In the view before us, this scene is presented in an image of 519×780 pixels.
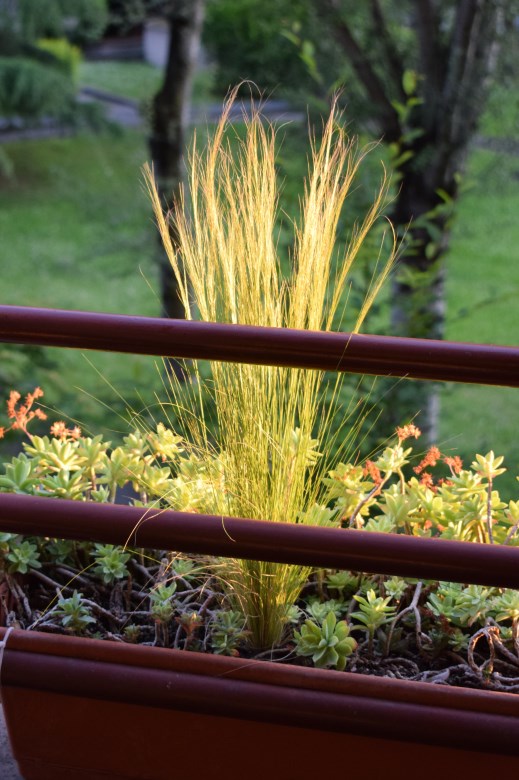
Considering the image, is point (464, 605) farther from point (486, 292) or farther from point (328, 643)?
point (486, 292)

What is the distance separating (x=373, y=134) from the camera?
5.17m

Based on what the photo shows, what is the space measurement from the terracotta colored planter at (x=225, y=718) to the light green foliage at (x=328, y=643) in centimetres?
10

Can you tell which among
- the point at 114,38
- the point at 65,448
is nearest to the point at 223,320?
the point at 65,448

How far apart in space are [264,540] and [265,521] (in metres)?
0.03


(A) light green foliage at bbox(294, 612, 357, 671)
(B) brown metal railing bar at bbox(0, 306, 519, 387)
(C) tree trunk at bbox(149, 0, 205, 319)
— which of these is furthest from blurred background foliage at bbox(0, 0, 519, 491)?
(A) light green foliage at bbox(294, 612, 357, 671)

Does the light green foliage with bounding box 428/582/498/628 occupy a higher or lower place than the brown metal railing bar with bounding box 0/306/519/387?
lower

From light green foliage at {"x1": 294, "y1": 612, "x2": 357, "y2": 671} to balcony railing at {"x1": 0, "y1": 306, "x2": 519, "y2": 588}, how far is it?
0.21 meters

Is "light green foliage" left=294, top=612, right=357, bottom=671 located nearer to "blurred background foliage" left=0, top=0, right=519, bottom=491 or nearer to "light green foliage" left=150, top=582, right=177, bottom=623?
"light green foliage" left=150, top=582, right=177, bottom=623

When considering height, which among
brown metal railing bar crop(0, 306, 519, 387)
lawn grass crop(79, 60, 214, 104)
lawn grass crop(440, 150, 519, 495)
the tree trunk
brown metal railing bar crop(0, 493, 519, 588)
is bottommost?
lawn grass crop(440, 150, 519, 495)

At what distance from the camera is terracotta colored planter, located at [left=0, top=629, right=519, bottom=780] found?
1.34 meters

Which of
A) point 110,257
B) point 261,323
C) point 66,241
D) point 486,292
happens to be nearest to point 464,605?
point 261,323

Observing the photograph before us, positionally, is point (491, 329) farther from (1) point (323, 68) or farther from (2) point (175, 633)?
(2) point (175, 633)

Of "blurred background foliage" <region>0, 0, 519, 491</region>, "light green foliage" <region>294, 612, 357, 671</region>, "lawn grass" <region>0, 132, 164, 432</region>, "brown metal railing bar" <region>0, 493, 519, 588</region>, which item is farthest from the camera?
"lawn grass" <region>0, 132, 164, 432</region>

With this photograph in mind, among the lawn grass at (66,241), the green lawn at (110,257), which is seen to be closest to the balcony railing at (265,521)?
the green lawn at (110,257)
